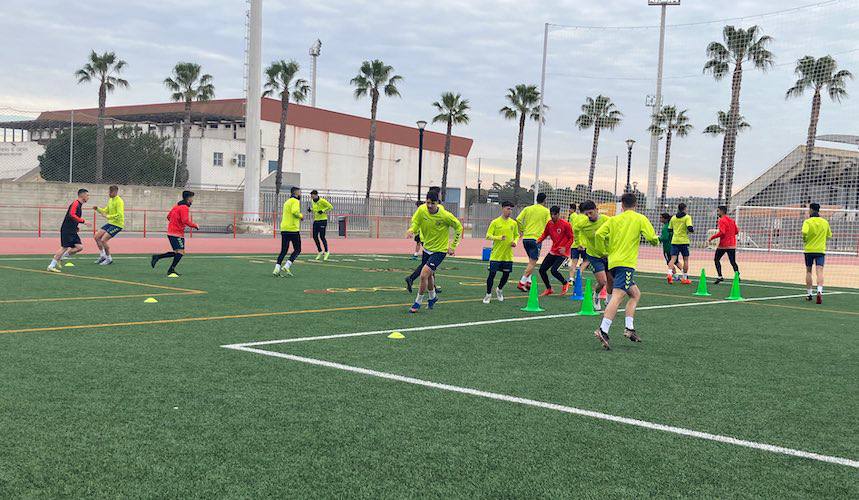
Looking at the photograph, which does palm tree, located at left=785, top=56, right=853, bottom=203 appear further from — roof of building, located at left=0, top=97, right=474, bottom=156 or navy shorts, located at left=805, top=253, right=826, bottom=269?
roof of building, located at left=0, top=97, right=474, bottom=156

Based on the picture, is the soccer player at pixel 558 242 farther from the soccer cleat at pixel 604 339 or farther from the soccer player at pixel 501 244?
the soccer cleat at pixel 604 339

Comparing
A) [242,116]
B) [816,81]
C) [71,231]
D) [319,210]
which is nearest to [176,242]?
[71,231]

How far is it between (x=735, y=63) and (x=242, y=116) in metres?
38.8

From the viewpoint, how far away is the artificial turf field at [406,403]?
15.3ft

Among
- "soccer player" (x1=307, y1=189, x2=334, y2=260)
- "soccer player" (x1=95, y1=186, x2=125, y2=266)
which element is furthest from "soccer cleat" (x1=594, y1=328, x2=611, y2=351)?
"soccer player" (x1=95, y1=186, x2=125, y2=266)

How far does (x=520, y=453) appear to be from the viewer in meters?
5.20

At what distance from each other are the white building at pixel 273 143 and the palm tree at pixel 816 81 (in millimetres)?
38866

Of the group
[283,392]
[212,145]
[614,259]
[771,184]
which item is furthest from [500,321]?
[212,145]

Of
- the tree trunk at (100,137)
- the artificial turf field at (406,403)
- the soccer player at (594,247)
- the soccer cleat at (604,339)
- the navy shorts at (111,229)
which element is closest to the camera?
the artificial turf field at (406,403)

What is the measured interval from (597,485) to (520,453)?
0.70 meters

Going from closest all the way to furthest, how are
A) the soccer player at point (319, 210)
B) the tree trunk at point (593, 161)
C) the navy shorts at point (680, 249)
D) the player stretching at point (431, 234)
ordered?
the player stretching at point (431, 234) → the navy shorts at point (680, 249) → the soccer player at point (319, 210) → the tree trunk at point (593, 161)

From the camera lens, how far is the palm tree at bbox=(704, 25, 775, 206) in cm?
3058

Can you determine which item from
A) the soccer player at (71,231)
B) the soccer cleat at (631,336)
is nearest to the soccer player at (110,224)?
the soccer player at (71,231)

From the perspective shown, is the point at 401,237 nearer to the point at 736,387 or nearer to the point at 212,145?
the point at 212,145
